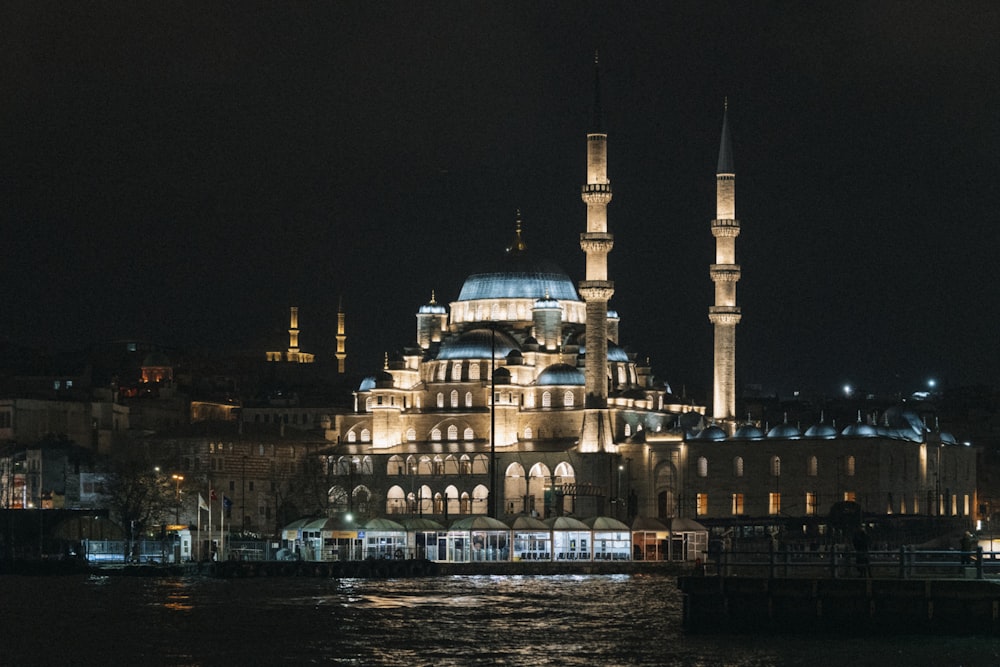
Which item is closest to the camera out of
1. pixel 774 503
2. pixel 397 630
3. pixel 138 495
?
pixel 397 630

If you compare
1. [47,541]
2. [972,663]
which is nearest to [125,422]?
[47,541]

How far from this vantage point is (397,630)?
155ft

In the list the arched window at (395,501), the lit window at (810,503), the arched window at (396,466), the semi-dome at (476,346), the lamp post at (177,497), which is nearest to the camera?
the lit window at (810,503)

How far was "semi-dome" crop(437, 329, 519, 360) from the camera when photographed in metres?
106

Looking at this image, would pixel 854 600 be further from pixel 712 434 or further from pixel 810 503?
pixel 712 434

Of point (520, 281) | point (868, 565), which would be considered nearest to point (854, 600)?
point (868, 565)

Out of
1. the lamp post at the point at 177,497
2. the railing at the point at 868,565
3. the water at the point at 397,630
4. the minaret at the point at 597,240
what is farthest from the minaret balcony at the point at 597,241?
the railing at the point at 868,565

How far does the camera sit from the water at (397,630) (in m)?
40.1

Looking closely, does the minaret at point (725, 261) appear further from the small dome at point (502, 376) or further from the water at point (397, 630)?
the water at point (397, 630)

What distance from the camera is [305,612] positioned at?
52906mm

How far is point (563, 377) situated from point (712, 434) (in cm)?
871

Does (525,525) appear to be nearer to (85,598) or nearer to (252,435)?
(85,598)

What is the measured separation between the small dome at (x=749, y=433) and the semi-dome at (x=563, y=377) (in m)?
8.90

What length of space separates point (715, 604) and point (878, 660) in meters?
5.80
